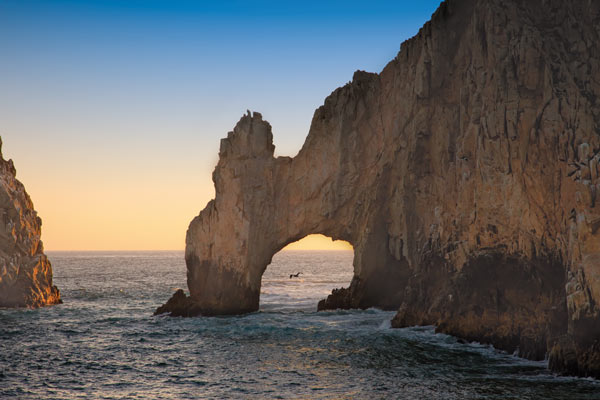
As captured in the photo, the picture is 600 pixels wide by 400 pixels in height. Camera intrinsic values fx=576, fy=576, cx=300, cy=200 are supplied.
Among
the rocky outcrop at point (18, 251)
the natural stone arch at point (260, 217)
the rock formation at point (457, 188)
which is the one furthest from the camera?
the rocky outcrop at point (18, 251)

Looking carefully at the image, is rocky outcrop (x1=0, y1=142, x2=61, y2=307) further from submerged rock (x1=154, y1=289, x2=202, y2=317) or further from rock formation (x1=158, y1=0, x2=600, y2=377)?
rock formation (x1=158, y1=0, x2=600, y2=377)

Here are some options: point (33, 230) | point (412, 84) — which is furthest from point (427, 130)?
point (33, 230)

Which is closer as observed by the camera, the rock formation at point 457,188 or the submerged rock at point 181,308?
the rock formation at point 457,188

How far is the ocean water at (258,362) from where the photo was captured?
2362cm

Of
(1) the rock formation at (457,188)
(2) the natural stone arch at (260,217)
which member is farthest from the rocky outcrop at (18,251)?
(1) the rock formation at (457,188)

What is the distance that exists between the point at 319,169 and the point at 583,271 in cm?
2576

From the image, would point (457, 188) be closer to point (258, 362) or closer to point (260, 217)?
point (258, 362)

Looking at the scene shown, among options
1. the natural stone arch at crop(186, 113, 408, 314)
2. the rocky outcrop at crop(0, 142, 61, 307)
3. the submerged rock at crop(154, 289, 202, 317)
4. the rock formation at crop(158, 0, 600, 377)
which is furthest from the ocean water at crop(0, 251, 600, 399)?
the rocky outcrop at crop(0, 142, 61, 307)

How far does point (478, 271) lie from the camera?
32.2 m

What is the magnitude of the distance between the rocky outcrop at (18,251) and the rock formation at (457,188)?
15.3 meters

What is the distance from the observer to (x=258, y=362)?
95.7 feet

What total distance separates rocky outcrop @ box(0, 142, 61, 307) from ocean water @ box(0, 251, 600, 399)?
481cm

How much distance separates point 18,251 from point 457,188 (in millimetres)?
37254

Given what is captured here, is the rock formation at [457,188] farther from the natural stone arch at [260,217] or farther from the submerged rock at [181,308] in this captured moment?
the submerged rock at [181,308]
